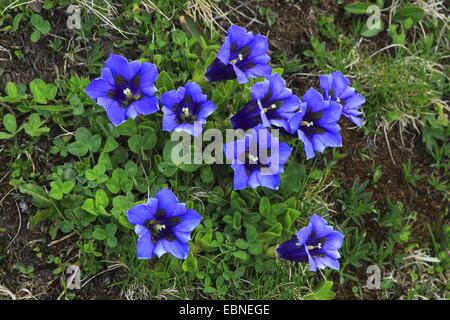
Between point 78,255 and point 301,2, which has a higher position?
point 301,2

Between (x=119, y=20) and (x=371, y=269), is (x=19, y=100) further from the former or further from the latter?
(x=371, y=269)

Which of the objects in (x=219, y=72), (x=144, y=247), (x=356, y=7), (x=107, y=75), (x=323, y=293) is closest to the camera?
(x=144, y=247)

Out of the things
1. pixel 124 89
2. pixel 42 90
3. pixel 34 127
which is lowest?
pixel 34 127

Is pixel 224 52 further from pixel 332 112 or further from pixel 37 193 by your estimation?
pixel 37 193

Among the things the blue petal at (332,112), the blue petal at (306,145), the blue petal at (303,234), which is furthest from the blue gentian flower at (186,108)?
the blue petal at (303,234)

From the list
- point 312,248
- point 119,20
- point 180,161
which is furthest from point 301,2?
point 312,248

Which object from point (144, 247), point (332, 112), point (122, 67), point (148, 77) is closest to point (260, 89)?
point (332, 112)

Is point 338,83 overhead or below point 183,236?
overhead
